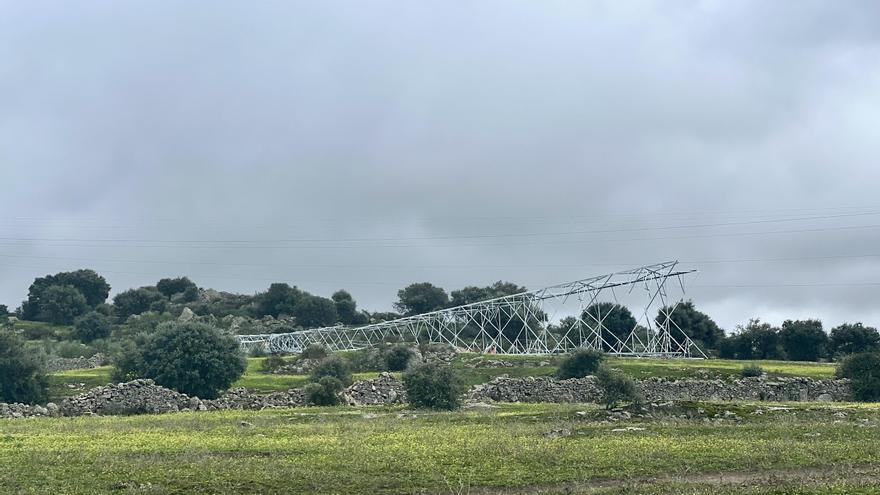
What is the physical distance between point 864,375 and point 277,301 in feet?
423

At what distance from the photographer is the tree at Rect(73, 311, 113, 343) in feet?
438

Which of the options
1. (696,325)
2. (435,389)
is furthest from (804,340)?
(435,389)

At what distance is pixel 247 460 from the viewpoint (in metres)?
23.2

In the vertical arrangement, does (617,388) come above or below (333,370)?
below

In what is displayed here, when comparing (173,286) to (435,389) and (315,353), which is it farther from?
(435,389)

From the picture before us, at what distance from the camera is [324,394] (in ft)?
165

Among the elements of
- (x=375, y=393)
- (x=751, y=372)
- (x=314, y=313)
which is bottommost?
(x=375, y=393)

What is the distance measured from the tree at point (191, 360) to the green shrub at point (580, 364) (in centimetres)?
2530

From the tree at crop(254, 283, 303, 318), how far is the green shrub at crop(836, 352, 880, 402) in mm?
120941

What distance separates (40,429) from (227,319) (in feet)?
392

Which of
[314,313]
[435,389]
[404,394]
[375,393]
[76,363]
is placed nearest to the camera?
[435,389]

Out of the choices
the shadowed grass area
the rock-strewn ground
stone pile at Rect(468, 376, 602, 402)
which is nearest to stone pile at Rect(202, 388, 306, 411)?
the rock-strewn ground

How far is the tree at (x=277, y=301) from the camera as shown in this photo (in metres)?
167

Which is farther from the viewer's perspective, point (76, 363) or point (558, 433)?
point (76, 363)
